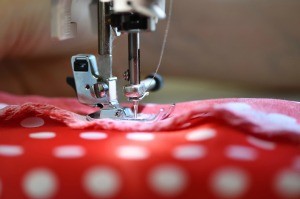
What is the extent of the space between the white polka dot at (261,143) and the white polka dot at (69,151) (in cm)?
22

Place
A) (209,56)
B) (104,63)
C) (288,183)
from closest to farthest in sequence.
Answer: (288,183), (104,63), (209,56)

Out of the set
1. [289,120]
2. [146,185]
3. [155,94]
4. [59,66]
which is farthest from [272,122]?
[59,66]

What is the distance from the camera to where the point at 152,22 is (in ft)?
2.29

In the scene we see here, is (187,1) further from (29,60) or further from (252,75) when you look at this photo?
(29,60)

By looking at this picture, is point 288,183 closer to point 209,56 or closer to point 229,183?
point 229,183

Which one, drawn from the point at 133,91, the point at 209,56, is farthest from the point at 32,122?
the point at 209,56

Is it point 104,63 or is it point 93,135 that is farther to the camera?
point 104,63

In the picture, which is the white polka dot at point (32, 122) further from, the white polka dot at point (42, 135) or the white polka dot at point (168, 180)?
the white polka dot at point (168, 180)

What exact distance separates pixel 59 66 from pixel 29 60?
0.08 m

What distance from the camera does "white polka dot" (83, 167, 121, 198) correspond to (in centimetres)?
60

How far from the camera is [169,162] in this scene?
0.60 meters

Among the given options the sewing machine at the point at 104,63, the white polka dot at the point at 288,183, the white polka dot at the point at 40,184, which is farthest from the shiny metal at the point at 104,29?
the white polka dot at the point at 288,183

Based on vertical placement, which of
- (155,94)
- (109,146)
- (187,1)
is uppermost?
(187,1)

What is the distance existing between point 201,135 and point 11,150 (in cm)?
26
